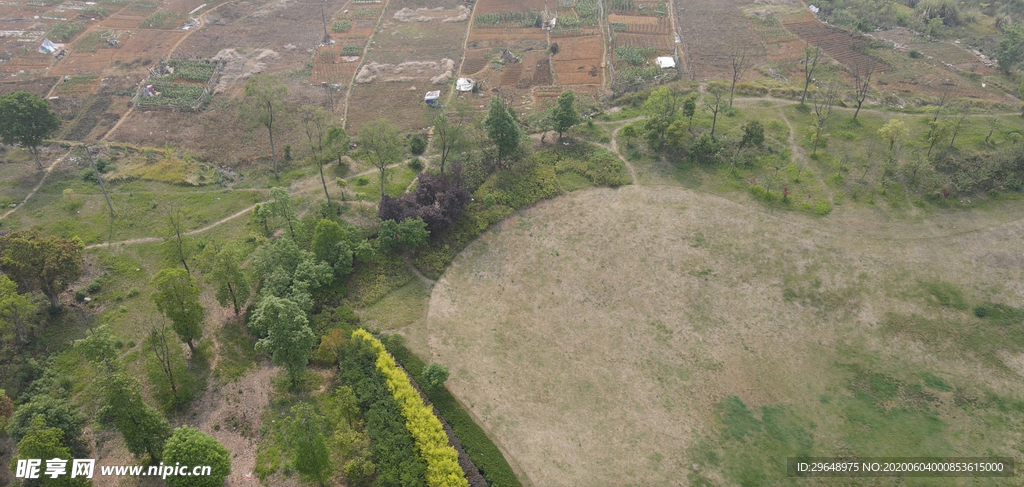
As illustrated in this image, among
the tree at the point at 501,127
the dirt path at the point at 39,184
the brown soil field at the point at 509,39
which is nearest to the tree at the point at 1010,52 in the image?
the brown soil field at the point at 509,39

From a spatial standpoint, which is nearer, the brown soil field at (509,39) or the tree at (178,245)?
the tree at (178,245)

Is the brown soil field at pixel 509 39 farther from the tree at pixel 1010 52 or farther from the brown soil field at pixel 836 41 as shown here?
the tree at pixel 1010 52

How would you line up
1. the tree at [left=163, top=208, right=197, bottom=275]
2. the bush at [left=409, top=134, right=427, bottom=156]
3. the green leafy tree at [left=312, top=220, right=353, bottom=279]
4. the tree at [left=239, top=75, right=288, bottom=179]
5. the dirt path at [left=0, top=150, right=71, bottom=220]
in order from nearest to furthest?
the green leafy tree at [left=312, top=220, right=353, bottom=279], the tree at [left=163, top=208, right=197, bottom=275], the dirt path at [left=0, top=150, right=71, bottom=220], the tree at [left=239, top=75, right=288, bottom=179], the bush at [left=409, top=134, right=427, bottom=156]

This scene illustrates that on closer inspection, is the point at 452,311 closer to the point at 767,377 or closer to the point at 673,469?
the point at 673,469

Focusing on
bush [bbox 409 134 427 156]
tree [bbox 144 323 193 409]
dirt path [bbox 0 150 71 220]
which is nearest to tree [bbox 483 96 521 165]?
bush [bbox 409 134 427 156]

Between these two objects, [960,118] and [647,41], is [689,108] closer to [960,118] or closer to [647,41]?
[647,41]

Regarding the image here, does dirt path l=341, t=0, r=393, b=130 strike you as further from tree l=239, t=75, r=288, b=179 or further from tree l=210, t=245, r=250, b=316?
tree l=210, t=245, r=250, b=316
